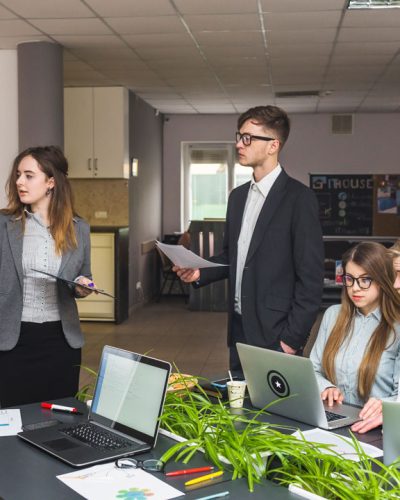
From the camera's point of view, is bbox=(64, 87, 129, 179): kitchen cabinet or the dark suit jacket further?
bbox=(64, 87, 129, 179): kitchen cabinet

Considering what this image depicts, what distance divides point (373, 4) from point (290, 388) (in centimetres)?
370

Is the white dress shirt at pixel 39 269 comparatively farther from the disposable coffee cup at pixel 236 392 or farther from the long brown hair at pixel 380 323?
the long brown hair at pixel 380 323

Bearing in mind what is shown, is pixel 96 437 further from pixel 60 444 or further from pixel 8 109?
pixel 8 109

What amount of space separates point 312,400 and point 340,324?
2.05ft

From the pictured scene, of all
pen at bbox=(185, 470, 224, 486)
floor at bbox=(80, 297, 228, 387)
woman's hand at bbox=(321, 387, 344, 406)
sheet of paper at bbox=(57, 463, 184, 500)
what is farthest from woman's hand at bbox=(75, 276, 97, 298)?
A: floor at bbox=(80, 297, 228, 387)

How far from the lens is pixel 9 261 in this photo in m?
2.77

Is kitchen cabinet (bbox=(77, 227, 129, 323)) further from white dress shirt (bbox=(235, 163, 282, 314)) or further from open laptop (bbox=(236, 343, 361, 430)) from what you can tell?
open laptop (bbox=(236, 343, 361, 430))

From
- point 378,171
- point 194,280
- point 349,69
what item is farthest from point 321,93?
point 194,280

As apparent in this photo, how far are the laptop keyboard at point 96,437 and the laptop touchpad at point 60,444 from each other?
38 millimetres

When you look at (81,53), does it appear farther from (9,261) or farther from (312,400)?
(312,400)

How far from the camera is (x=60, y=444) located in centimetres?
188

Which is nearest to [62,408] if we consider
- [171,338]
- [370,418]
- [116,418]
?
[116,418]

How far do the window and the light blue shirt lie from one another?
838 cm

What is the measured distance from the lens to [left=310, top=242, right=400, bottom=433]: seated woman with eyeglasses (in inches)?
96.9
